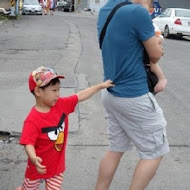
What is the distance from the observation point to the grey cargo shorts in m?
2.90

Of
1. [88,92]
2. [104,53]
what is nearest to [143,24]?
[104,53]

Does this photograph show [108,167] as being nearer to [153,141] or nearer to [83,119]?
[153,141]

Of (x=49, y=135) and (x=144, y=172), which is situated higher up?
(x=49, y=135)

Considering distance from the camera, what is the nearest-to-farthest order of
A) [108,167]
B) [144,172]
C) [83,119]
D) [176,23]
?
[144,172] → [108,167] → [83,119] → [176,23]

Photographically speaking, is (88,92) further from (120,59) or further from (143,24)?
(143,24)

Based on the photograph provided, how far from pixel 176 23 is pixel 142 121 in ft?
57.2

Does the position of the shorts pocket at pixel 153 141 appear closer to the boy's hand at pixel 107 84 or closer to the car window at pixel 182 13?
the boy's hand at pixel 107 84

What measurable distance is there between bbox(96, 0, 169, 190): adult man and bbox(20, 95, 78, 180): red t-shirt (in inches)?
13.7

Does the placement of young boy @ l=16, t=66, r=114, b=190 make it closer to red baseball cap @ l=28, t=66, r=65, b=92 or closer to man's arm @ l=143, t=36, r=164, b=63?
red baseball cap @ l=28, t=66, r=65, b=92

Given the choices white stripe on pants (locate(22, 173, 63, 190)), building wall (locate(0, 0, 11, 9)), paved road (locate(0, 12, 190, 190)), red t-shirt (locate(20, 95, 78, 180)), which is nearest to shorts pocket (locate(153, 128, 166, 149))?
red t-shirt (locate(20, 95, 78, 180))

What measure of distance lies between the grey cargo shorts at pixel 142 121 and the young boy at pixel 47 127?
0.59 ft

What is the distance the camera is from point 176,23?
19.6 metres

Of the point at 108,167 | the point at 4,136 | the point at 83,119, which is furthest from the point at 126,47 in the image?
the point at 83,119

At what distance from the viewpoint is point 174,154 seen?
468 centimetres
